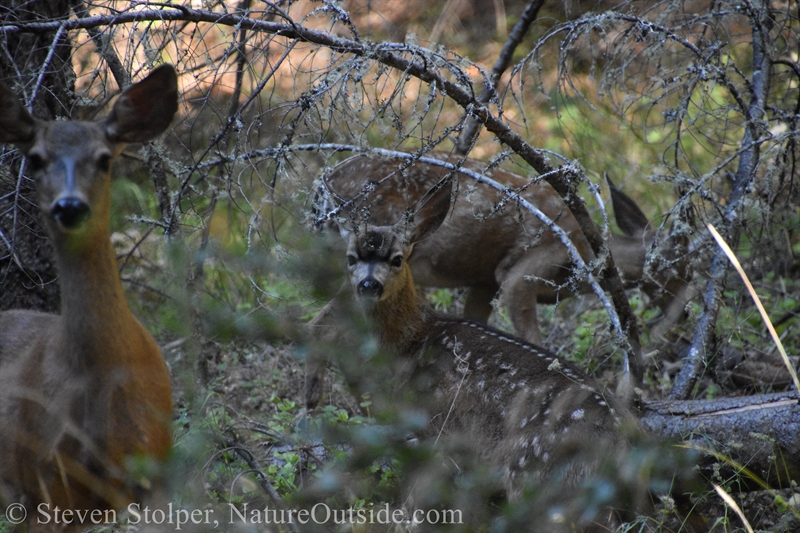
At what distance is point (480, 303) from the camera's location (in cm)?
624

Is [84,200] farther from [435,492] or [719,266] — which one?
[719,266]

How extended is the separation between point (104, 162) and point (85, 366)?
71 cm

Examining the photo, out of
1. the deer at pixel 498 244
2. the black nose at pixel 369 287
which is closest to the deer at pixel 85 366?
the black nose at pixel 369 287

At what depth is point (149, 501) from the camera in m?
2.94

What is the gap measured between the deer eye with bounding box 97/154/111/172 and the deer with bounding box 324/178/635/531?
1.13 meters

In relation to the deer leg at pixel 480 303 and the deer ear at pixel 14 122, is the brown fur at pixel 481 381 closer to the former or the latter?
the deer leg at pixel 480 303

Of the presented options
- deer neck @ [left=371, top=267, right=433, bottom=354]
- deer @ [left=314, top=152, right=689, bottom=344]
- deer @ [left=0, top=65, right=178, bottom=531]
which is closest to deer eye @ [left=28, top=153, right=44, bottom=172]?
deer @ [left=0, top=65, right=178, bottom=531]

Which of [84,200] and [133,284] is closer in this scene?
[84,200]

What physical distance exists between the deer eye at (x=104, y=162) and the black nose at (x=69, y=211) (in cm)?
24

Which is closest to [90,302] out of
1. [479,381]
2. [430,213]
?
[479,381]

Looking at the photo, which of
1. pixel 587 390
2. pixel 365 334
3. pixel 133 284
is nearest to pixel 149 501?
pixel 365 334

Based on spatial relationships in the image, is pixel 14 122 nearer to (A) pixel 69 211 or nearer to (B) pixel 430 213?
(A) pixel 69 211

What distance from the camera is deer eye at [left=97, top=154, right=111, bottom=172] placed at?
279 centimetres

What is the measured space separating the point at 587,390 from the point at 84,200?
88.0 inches
